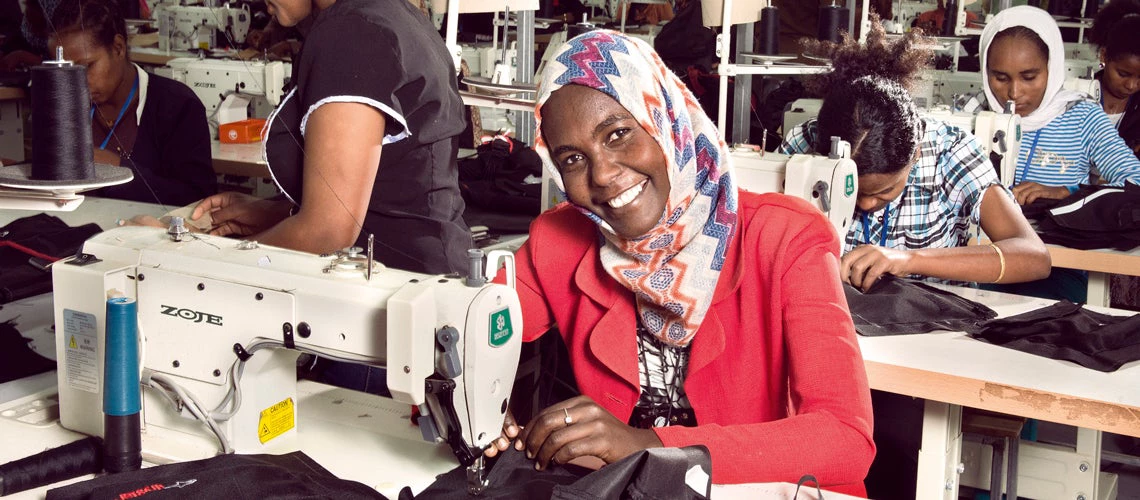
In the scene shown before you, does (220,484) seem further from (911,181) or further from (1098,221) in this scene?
(1098,221)

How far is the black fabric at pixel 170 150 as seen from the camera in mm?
2879

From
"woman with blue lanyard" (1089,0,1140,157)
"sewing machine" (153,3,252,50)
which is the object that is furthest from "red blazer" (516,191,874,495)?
"sewing machine" (153,3,252,50)

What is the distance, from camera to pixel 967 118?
3.26 meters

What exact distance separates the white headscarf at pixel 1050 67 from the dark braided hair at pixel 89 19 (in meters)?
→ 2.78

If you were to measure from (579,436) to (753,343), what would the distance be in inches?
16.0

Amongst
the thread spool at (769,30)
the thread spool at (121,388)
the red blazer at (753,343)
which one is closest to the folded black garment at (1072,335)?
the red blazer at (753,343)

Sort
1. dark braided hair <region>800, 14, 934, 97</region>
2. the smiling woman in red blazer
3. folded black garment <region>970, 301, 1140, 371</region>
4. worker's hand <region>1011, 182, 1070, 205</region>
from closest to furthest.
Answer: the smiling woman in red blazer → folded black garment <region>970, 301, 1140, 371</region> → dark braided hair <region>800, 14, 934, 97</region> → worker's hand <region>1011, 182, 1070, 205</region>

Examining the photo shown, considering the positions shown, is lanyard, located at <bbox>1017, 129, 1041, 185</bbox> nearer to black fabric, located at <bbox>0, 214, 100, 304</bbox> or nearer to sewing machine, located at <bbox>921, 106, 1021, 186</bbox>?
sewing machine, located at <bbox>921, 106, 1021, 186</bbox>

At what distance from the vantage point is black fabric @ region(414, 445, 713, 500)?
4.01 ft

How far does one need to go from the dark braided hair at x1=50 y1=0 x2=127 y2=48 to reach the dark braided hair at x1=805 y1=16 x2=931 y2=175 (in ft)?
5.96

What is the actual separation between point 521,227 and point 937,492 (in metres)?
1.38

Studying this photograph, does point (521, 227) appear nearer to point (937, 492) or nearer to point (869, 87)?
point (869, 87)

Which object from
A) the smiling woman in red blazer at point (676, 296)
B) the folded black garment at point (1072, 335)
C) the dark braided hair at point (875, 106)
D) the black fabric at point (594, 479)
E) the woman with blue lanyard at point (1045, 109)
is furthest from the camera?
the woman with blue lanyard at point (1045, 109)

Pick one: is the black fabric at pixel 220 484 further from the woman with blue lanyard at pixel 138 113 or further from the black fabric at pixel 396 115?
the woman with blue lanyard at pixel 138 113
